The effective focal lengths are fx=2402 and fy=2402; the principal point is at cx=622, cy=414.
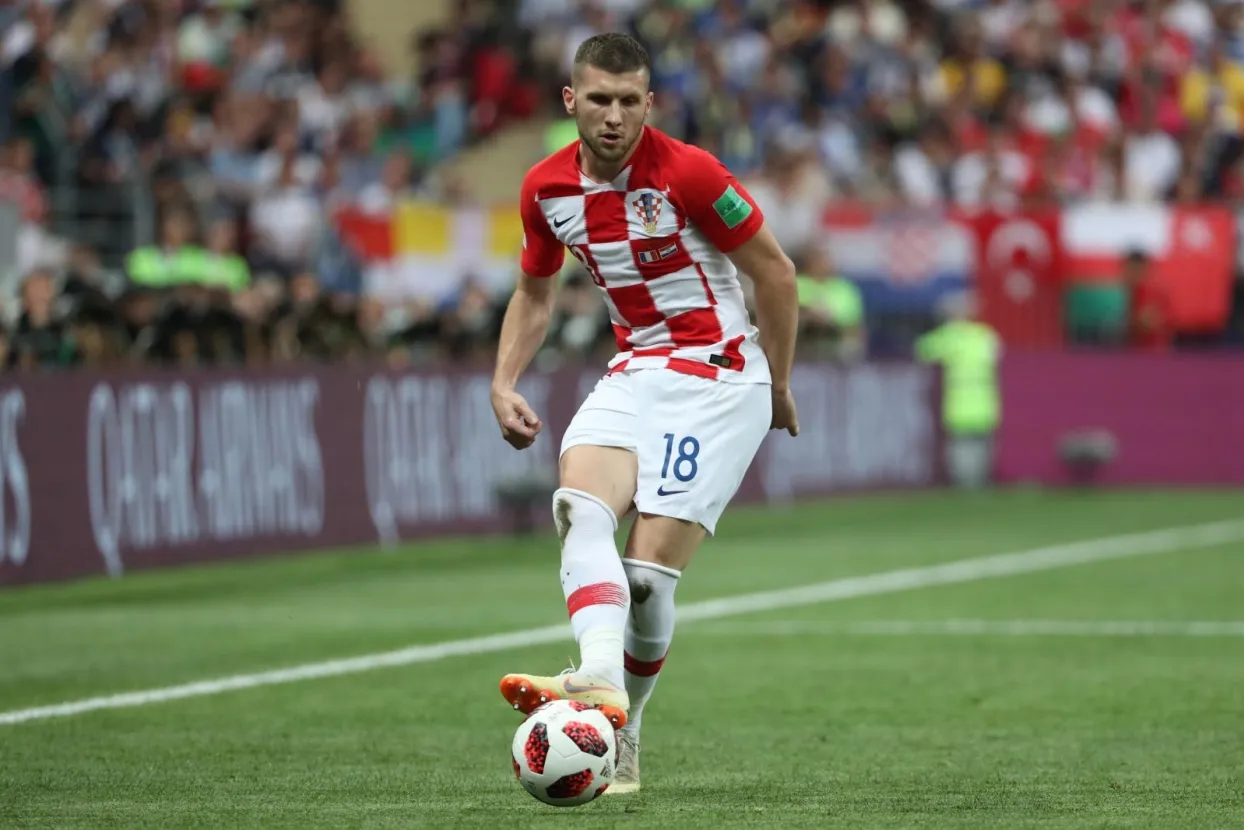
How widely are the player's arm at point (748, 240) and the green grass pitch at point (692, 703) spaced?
1.38 m

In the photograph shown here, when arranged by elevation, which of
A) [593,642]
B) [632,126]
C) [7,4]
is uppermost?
[7,4]

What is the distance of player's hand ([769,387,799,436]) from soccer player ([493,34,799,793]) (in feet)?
0.04

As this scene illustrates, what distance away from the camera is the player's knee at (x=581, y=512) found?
6965 millimetres

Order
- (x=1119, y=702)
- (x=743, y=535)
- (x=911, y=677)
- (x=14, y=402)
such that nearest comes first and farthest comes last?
(x=1119, y=702) < (x=911, y=677) < (x=14, y=402) < (x=743, y=535)

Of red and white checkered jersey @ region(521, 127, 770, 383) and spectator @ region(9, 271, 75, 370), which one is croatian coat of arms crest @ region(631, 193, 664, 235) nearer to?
red and white checkered jersey @ region(521, 127, 770, 383)

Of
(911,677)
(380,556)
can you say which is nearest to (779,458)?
(380,556)

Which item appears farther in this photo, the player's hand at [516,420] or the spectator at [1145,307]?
the spectator at [1145,307]

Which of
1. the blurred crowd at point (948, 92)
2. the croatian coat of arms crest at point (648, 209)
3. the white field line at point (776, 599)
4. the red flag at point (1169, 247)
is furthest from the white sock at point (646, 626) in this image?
the red flag at point (1169, 247)

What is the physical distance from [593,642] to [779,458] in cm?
1614

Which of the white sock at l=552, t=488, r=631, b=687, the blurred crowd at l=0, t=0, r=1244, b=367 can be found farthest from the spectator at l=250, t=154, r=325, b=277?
the white sock at l=552, t=488, r=631, b=687

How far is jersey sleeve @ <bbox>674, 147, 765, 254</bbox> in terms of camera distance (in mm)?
7066

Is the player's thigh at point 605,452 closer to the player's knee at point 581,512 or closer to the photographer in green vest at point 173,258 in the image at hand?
the player's knee at point 581,512

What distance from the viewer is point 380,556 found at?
57.2ft

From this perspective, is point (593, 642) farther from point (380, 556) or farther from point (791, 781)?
point (380, 556)
